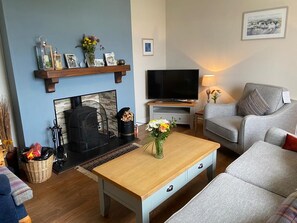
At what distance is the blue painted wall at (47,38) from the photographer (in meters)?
2.53

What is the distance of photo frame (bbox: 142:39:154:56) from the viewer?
4.31 m

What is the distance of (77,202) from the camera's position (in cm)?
222

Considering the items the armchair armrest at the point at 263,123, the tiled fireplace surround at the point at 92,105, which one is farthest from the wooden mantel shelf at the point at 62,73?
the armchair armrest at the point at 263,123

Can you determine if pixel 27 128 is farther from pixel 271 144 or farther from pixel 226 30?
pixel 226 30

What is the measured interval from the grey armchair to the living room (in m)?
0.43

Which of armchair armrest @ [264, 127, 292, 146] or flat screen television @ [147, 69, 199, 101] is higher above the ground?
flat screen television @ [147, 69, 199, 101]

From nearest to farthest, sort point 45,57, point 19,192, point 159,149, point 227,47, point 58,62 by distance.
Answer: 1. point 19,192
2. point 159,149
3. point 45,57
4. point 58,62
5. point 227,47

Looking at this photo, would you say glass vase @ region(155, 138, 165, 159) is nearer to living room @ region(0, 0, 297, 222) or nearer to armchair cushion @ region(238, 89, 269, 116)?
living room @ region(0, 0, 297, 222)

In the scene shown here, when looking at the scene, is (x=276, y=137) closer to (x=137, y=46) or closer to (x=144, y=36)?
(x=137, y=46)

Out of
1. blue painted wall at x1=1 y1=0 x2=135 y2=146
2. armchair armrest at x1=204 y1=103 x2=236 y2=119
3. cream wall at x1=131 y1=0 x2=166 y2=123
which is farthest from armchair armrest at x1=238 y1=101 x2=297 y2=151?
cream wall at x1=131 y1=0 x2=166 y2=123

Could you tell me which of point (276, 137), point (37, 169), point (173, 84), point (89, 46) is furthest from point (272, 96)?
point (37, 169)

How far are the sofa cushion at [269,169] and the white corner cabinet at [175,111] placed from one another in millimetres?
2011

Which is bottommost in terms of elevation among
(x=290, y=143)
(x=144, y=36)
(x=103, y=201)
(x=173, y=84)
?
(x=103, y=201)

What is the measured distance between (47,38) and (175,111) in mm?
2558
